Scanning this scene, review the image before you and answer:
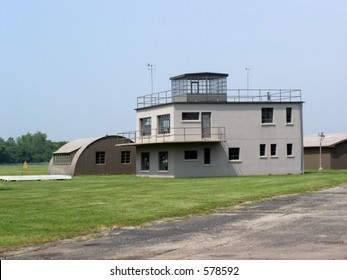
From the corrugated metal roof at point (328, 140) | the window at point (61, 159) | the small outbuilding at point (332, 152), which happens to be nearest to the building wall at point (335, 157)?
the small outbuilding at point (332, 152)

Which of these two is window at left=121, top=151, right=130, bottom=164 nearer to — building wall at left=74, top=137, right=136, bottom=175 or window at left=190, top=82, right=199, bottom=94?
building wall at left=74, top=137, right=136, bottom=175

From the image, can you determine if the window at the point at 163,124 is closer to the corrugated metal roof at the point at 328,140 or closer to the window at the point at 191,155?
the window at the point at 191,155

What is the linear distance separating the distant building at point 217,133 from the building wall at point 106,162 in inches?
316

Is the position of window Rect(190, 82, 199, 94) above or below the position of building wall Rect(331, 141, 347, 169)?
above

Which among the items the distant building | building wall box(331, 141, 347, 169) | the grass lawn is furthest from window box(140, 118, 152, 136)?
the grass lawn

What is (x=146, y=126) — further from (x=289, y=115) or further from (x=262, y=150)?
(x=289, y=115)

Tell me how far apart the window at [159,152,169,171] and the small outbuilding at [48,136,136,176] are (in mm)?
8010

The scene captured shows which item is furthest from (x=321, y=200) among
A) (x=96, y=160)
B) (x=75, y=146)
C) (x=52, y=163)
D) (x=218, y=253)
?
(x=52, y=163)

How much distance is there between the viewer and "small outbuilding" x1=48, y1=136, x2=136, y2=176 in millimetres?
64562

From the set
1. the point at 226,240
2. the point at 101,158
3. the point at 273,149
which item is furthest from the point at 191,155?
the point at 226,240

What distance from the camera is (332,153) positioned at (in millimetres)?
73562

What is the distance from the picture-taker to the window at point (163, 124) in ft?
183

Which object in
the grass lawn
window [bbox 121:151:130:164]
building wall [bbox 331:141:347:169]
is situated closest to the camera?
the grass lawn

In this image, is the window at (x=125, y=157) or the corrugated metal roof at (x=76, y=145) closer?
the window at (x=125, y=157)
